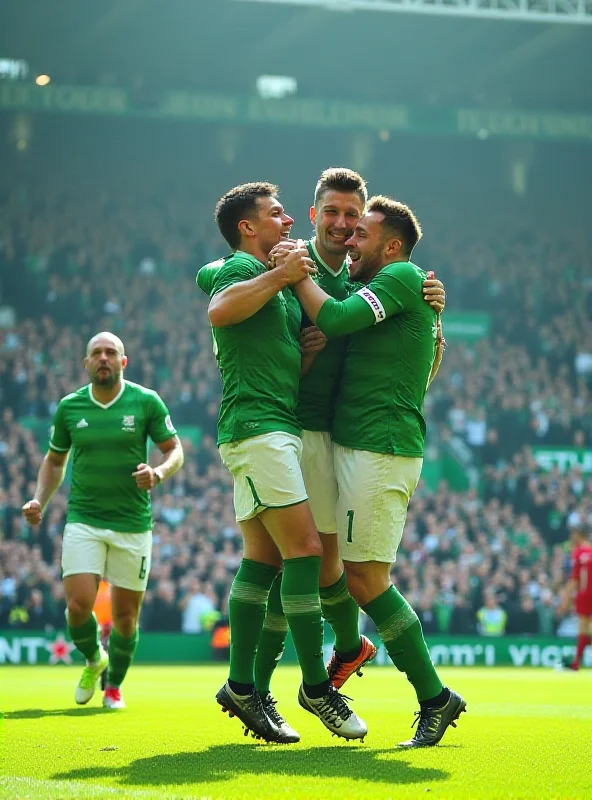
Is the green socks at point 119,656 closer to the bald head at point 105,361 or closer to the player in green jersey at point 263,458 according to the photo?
the bald head at point 105,361

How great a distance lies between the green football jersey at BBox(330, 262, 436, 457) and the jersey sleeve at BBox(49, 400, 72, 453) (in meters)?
3.30

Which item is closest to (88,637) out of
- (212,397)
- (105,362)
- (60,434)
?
(60,434)

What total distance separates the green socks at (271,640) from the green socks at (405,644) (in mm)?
718

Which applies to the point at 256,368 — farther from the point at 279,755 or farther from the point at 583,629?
the point at 583,629

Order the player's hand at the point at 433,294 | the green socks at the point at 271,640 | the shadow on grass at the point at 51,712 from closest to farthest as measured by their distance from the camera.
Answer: the player's hand at the point at 433,294, the green socks at the point at 271,640, the shadow on grass at the point at 51,712

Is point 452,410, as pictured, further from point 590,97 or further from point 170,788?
point 170,788

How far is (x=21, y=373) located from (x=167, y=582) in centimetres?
730

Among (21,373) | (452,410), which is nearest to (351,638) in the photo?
(21,373)

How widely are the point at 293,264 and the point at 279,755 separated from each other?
7.22 feet

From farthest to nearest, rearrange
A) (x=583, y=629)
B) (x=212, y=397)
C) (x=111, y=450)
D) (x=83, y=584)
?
→ (x=212, y=397) < (x=583, y=629) < (x=111, y=450) < (x=83, y=584)

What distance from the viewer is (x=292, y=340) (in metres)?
6.09

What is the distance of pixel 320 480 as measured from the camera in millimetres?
6297

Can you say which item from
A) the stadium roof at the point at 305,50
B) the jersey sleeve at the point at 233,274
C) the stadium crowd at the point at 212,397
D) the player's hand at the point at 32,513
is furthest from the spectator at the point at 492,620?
the jersey sleeve at the point at 233,274

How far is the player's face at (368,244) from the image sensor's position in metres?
6.30
